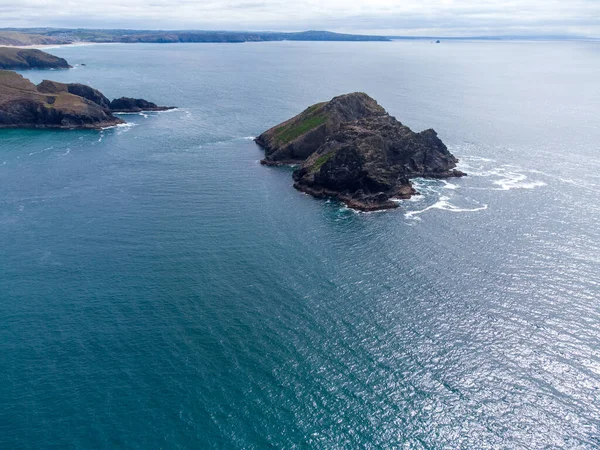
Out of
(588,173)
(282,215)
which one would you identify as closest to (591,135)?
(588,173)

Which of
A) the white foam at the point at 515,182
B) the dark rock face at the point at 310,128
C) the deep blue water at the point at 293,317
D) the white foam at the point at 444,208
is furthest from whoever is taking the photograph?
the dark rock face at the point at 310,128

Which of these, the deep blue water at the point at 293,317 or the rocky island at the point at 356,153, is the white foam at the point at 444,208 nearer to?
the deep blue water at the point at 293,317

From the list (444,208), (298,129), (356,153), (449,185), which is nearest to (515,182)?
(449,185)

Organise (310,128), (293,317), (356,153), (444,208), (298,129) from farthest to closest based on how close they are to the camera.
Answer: (298,129) → (310,128) → (356,153) → (444,208) → (293,317)

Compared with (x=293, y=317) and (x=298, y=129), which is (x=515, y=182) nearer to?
(x=298, y=129)

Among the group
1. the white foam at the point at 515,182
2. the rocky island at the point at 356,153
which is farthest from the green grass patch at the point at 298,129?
the white foam at the point at 515,182
